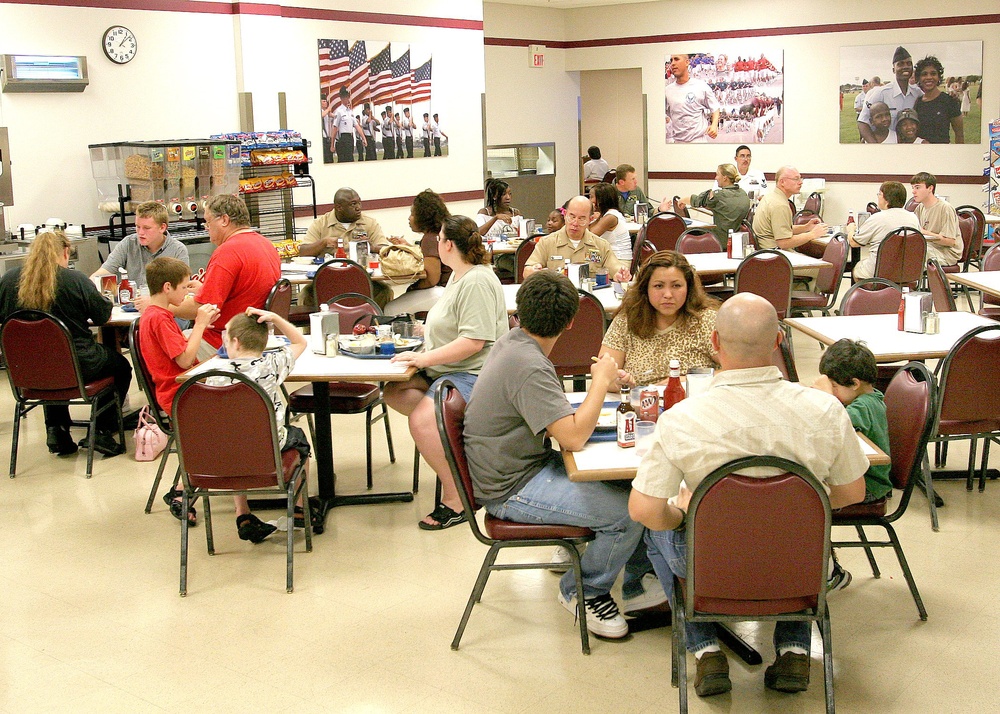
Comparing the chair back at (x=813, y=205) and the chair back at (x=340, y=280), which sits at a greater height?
the chair back at (x=813, y=205)

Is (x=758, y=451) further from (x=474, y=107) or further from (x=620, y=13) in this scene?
(x=620, y=13)

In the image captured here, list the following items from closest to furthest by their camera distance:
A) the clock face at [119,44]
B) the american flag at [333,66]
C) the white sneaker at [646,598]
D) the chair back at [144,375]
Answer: the white sneaker at [646,598]
the chair back at [144,375]
the clock face at [119,44]
the american flag at [333,66]

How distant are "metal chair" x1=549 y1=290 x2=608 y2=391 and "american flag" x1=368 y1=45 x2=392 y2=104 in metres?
6.13

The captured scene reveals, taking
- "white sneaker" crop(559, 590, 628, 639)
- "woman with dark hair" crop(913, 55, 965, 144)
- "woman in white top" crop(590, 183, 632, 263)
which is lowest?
"white sneaker" crop(559, 590, 628, 639)

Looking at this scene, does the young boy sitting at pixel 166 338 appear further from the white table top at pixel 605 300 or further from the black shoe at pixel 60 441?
the white table top at pixel 605 300

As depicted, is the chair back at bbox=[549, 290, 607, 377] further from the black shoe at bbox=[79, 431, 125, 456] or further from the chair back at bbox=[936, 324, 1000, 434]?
the black shoe at bbox=[79, 431, 125, 456]

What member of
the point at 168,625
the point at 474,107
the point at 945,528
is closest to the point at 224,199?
the point at 168,625

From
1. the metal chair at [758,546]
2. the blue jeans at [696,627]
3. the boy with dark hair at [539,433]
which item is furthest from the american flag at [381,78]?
the metal chair at [758,546]

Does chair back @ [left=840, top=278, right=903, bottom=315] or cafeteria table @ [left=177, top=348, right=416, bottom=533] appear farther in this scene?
chair back @ [left=840, top=278, right=903, bottom=315]

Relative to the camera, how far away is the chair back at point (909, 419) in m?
3.39

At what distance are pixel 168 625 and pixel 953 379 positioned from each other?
3257 millimetres

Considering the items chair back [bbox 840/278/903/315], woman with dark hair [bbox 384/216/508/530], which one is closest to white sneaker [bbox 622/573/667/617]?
woman with dark hair [bbox 384/216/508/530]

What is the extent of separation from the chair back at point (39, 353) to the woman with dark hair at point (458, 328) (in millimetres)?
1984

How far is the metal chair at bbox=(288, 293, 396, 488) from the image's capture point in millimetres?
4801
